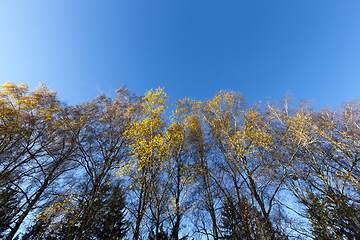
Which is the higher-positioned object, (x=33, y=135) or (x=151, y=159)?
(x=33, y=135)

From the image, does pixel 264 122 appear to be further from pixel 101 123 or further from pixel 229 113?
pixel 101 123

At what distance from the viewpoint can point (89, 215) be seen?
5844 millimetres

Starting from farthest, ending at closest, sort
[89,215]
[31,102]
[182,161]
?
[182,161]
[31,102]
[89,215]

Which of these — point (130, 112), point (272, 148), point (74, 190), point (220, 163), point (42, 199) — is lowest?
point (42, 199)

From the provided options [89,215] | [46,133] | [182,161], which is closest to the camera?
[89,215]

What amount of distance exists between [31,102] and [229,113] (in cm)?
1248

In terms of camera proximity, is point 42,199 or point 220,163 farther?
point 220,163

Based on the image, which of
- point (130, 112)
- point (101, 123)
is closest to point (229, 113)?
point (130, 112)

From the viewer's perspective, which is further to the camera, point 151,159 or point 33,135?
point 33,135

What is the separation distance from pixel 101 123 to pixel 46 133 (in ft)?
11.7

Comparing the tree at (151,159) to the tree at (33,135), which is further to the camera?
the tree at (33,135)

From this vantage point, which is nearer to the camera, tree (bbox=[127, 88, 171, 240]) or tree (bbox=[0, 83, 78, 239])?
tree (bbox=[127, 88, 171, 240])

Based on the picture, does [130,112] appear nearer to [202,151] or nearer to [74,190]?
[202,151]

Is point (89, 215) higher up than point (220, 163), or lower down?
lower down
